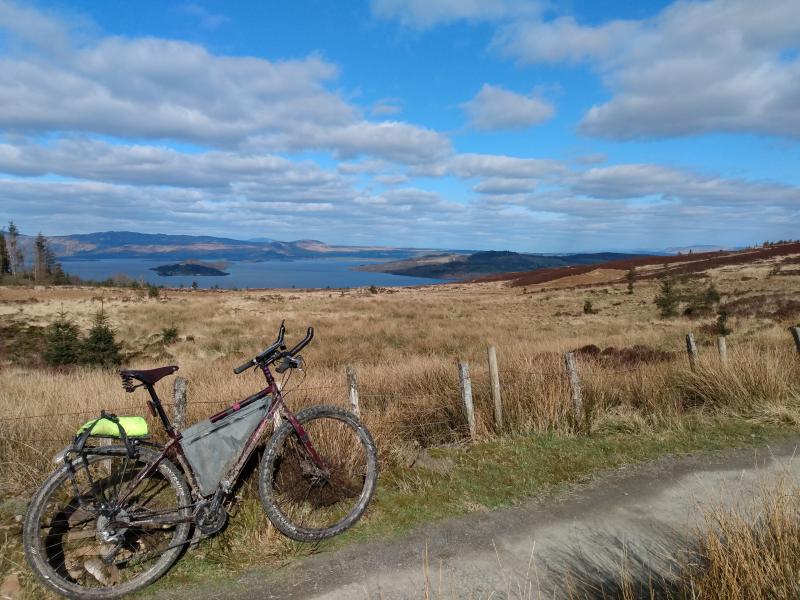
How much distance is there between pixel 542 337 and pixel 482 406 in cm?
1503

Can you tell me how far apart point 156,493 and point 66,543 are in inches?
28.2

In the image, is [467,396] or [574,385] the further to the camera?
[574,385]

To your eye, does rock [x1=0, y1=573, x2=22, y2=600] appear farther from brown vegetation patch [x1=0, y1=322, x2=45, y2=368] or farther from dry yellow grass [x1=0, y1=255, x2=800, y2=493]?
brown vegetation patch [x1=0, y1=322, x2=45, y2=368]

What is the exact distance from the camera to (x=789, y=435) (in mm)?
6379

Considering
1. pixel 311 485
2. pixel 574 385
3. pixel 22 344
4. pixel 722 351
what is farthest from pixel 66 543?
pixel 22 344

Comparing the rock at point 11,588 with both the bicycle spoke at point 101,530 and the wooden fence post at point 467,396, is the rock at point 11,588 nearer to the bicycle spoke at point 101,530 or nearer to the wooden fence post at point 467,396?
the bicycle spoke at point 101,530

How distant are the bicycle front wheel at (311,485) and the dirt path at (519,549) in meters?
0.33

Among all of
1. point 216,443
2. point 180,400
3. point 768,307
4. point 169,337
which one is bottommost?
point 768,307

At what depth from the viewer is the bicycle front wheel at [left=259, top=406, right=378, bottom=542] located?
4000 mm

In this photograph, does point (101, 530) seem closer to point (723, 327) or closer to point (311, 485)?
point (311, 485)

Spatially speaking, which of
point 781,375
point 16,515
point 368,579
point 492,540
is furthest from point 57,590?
point 781,375

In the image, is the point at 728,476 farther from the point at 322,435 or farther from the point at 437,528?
the point at 322,435

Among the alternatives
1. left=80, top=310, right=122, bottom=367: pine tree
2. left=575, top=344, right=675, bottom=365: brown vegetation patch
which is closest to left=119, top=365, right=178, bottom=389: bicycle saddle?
left=575, top=344, right=675, bottom=365: brown vegetation patch

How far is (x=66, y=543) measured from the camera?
3713 mm
